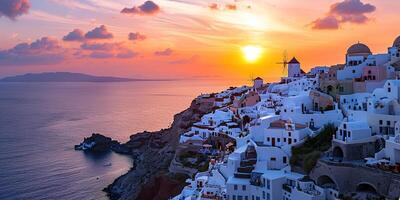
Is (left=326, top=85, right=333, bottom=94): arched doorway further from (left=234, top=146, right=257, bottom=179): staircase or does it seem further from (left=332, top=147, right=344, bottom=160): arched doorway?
(left=332, top=147, right=344, bottom=160): arched doorway

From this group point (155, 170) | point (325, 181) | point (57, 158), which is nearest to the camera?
point (325, 181)

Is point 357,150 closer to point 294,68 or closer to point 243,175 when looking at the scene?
point 243,175

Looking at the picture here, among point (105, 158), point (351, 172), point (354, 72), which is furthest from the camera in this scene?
point (105, 158)

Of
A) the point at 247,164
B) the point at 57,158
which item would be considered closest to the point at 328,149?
the point at 247,164

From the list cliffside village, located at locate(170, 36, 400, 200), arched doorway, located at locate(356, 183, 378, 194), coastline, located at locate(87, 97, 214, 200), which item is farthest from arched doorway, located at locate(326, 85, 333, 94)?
arched doorway, located at locate(356, 183, 378, 194)

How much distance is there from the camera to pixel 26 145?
7950cm

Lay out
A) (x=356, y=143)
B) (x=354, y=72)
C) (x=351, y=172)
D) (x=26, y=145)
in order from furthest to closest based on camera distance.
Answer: (x=26, y=145), (x=354, y=72), (x=356, y=143), (x=351, y=172)

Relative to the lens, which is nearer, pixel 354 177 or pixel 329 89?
pixel 354 177

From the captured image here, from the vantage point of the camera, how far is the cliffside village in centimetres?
2408

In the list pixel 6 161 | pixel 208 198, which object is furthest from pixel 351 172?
pixel 6 161

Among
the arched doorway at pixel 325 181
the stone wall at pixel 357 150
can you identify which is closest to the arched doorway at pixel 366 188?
the arched doorway at pixel 325 181

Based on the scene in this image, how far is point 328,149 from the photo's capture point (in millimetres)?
27609

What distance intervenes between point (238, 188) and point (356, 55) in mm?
21106

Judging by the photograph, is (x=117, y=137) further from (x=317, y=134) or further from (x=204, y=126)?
(x=317, y=134)
